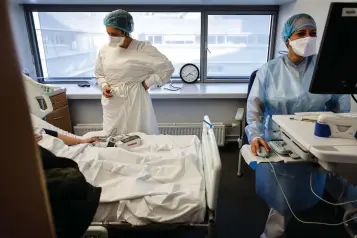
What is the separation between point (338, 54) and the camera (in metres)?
0.77

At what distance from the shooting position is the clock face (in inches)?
119

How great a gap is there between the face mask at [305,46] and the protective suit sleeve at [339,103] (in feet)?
0.90

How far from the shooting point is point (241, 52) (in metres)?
3.08

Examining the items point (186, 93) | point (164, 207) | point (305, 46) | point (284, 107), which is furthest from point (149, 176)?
point (186, 93)

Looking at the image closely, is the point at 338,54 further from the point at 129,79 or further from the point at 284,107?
the point at 129,79

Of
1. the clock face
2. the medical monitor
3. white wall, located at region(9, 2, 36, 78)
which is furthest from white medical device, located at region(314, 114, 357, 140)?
white wall, located at region(9, 2, 36, 78)

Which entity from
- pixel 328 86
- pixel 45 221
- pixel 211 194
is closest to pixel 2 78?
pixel 45 221

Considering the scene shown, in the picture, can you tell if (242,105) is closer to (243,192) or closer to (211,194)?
(243,192)

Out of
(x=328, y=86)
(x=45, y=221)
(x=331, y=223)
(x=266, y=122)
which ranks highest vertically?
(x=328, y=86)

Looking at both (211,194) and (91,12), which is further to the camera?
(91,12)

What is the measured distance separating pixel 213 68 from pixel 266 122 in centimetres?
188

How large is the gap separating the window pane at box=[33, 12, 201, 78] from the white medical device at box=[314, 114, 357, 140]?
7.68ft

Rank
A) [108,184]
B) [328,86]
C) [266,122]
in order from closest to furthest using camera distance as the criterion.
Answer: [328,86] → [108,184] → [266,122]

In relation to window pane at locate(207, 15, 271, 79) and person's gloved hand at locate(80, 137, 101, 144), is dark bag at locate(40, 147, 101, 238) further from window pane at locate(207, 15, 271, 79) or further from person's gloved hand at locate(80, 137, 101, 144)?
window pane at locate(207, 15, 271, 79)
